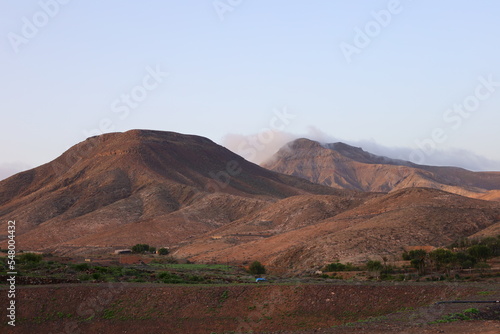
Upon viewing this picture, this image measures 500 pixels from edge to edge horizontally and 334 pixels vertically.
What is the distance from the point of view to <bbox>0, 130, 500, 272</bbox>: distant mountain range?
5420 cm

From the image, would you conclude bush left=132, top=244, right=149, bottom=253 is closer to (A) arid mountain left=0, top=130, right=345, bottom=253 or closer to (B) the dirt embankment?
(A) arid mountain left=0, top=130, right=345, bottom=253

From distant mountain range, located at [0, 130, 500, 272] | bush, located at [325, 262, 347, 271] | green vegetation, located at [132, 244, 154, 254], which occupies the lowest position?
bush, located at [325, 262, 347, 271]

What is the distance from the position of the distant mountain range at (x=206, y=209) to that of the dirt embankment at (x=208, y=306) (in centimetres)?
2178

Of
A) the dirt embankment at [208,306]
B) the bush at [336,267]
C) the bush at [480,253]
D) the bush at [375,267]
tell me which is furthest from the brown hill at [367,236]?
the dirt embankment at [208,306]

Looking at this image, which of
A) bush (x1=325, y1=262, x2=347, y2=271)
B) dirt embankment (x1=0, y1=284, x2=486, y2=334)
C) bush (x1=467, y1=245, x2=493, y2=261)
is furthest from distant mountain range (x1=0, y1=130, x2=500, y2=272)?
dirt embankment (x1=0, y1=284, x2=486, y2=334)

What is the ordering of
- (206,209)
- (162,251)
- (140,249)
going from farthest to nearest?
(206,209)
(140,249)
(162,251)

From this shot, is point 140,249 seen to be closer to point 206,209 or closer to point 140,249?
point 140,249

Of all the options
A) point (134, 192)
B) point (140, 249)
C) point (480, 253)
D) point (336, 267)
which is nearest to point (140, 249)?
point (140, 249)

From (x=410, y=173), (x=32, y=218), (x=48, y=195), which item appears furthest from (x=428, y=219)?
(x=410, y=173)

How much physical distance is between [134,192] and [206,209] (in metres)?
20.8

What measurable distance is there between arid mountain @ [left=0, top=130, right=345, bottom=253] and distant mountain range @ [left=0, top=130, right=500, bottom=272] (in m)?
0.30

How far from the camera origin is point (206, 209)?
316ft

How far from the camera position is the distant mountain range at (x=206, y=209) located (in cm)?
5420

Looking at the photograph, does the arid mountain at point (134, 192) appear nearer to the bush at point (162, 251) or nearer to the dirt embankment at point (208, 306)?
the bush at point (162, 251)
